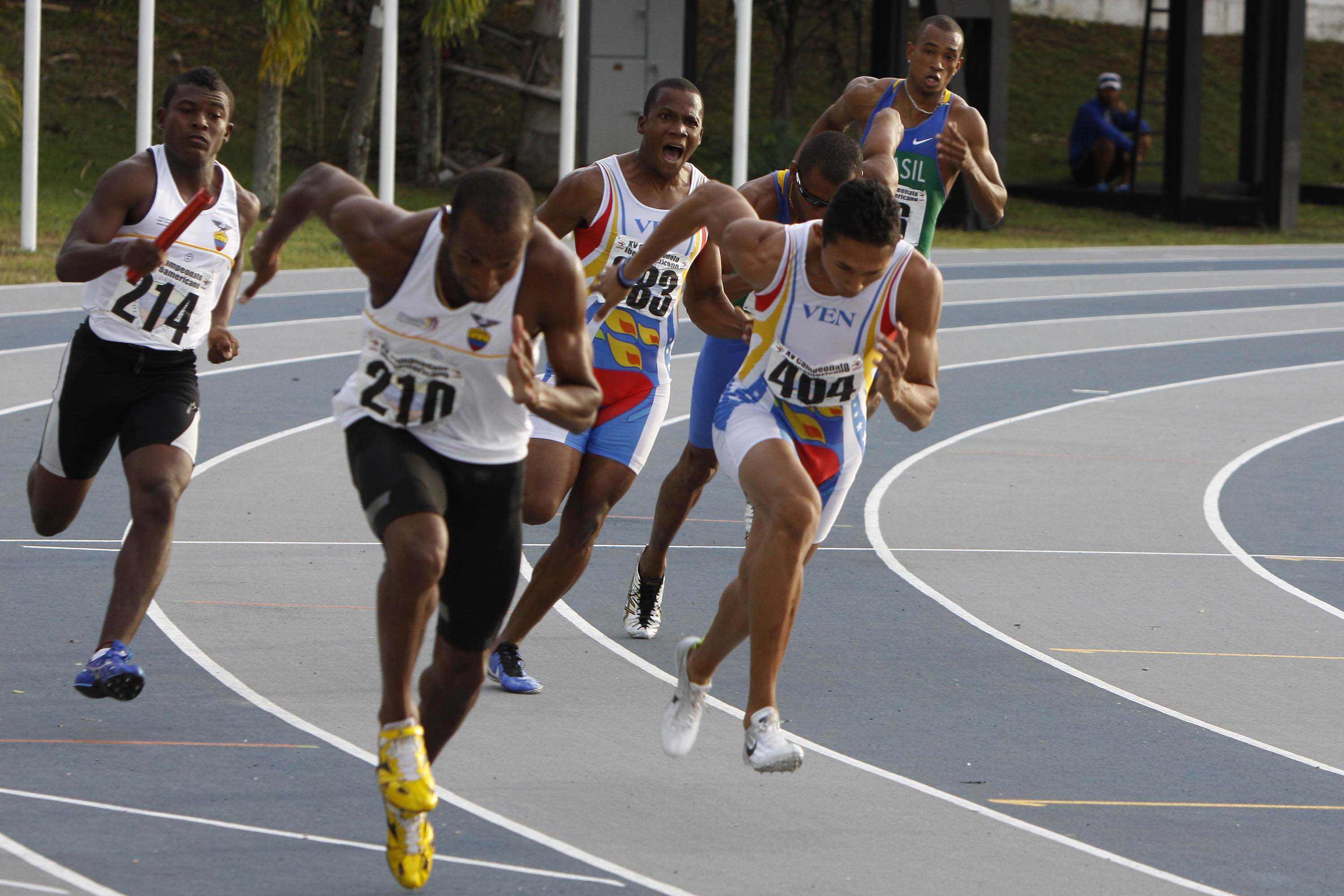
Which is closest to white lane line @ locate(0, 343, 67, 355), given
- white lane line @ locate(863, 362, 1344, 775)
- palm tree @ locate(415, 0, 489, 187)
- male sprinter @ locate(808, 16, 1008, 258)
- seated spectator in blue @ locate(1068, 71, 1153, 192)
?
white lane line @ locate(863, 362, 1344, 775)

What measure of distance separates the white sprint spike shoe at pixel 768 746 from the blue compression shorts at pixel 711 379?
2.17m

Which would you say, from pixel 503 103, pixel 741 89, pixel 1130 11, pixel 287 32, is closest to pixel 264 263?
pixel 287 32

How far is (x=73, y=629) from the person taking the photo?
21.1 ft

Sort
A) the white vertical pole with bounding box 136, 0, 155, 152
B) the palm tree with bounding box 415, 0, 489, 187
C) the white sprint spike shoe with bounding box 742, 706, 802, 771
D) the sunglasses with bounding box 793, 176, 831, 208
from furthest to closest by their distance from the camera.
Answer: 1. the palm tree with bounding box 415, 0, 489, 187
2. the white vertical pole with bounding box 136, 0, 155, 152
3. the sunglasses with bounding box 793, 176, 831, 208
4. the white sprint spike shoe with bounding box 742, 706, 802, 771

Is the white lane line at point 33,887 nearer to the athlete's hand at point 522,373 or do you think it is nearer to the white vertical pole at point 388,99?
the athlete's hand at point 522,373

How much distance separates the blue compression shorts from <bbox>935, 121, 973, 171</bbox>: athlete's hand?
55.1 inches

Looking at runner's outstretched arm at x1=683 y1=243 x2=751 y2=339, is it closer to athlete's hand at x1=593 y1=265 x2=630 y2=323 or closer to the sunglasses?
the sunglasses

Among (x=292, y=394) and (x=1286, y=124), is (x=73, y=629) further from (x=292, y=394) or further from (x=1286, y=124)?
(x=1286, y=124)

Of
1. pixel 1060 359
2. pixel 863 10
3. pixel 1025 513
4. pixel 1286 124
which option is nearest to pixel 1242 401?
pixel 1060 359

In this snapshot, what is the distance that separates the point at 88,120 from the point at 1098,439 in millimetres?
21572

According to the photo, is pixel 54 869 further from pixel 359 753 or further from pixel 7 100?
pixel 7 100

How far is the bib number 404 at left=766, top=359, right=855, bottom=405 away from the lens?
5.12 metres

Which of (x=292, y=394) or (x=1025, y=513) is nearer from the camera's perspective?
(x=1025, y=513)

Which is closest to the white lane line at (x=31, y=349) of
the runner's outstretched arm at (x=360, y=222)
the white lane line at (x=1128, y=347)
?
the white lane line at (x=1128, y=347)
